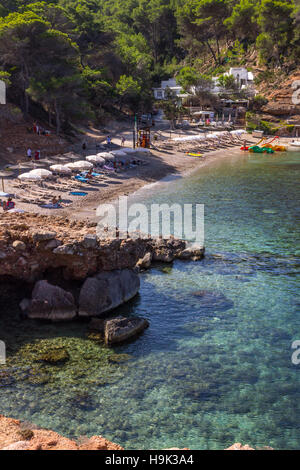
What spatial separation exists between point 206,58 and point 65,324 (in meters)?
117

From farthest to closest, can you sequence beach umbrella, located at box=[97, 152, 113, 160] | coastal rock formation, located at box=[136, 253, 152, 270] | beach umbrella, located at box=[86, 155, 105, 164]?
beach umbrella, located at box=[97, 152, 113, 160]
beach umbrella, located at box=[86, 155, 105, 164]
coastal rock formation, located at box=[136, 253, 152, 270]

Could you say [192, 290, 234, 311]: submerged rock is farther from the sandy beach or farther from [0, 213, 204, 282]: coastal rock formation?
the sandy beach

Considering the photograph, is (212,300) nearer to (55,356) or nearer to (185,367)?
(185,367)

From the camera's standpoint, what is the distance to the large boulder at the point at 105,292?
1894 cm

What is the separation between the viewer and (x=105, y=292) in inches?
764

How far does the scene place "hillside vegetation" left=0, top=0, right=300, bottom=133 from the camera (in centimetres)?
4853

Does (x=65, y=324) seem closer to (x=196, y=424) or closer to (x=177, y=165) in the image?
(x=196, y=424)

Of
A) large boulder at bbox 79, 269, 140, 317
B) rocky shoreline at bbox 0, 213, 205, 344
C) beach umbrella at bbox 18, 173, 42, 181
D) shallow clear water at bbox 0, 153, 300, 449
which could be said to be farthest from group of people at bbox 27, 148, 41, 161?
large boulder at bbox 79, 269, 140, 317

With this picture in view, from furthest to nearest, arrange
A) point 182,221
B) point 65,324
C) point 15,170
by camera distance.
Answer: point 15,170 < point 182,221 < point 65,324

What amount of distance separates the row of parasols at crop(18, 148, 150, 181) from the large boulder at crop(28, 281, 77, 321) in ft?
64.4

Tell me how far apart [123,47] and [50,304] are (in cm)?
7481

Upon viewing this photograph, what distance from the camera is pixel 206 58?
119m

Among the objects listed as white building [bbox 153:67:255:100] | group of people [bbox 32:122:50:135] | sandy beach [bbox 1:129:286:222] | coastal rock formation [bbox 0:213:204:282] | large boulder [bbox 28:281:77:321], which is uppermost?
white building [bbox 153:67:255:100]
